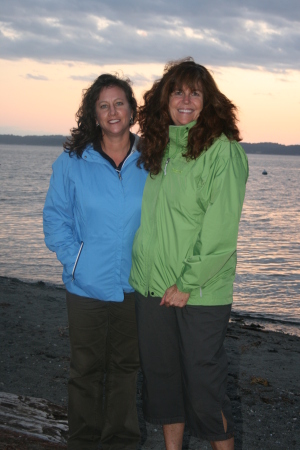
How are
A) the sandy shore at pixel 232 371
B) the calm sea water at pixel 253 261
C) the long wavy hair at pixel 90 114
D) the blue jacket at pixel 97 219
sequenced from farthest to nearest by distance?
the calm sea water at pixel 253 261 < the sandy shore at pixel 232 371 < the long wavy hair at pixel 90 114 < the blue jacket at pixel 97 219

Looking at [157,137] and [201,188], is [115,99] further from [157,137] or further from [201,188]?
[201,188]

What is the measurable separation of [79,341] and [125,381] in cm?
47

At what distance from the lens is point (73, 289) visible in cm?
332

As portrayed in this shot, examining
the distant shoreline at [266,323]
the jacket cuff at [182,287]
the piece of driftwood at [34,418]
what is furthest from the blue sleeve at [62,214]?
the distant shoreline at [266,323]

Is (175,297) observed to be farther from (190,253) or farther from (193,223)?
(193,223)

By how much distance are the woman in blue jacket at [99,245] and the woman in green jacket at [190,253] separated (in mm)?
235

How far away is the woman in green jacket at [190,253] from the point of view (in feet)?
8.93

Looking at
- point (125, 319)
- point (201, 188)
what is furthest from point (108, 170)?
point (125, 319)

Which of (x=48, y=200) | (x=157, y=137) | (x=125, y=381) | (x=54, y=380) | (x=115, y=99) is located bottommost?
(x=54, y=380)

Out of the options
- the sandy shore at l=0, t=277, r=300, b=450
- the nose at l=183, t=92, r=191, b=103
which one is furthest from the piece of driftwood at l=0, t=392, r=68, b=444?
the nose at l=183, t=92, r=191, b=103

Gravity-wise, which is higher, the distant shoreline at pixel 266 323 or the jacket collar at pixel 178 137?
the jacket collar at pixel 178 137

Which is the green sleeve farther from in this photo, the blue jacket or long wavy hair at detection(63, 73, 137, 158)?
long wavy hair at detection(63, 73, 137, 158)

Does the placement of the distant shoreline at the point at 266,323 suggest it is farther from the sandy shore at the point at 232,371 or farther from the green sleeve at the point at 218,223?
the green sleeve at the point at 218,223

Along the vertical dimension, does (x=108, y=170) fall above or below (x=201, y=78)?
below
